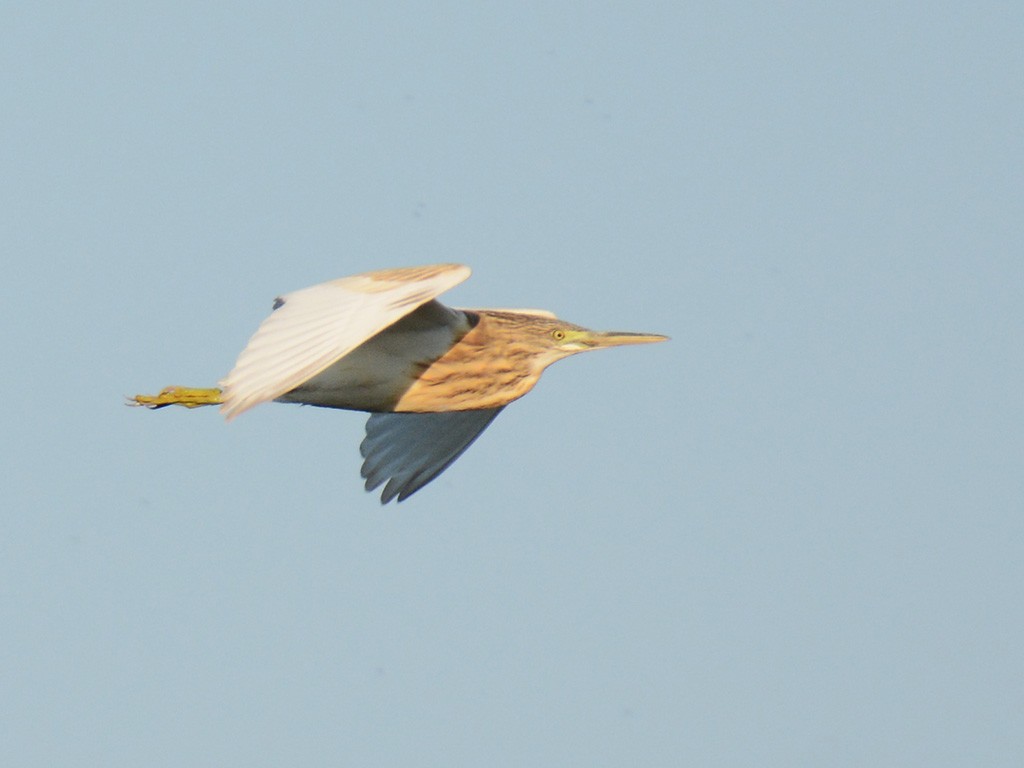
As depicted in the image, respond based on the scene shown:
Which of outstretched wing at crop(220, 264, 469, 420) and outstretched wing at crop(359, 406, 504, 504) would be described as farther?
outstretched wing at crop(359, 406, 504, 504)

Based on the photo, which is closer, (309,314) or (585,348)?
(309,314)

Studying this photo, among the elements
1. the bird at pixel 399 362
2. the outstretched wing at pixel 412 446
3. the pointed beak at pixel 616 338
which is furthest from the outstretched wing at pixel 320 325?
the outstretched wing at pixel 412 446

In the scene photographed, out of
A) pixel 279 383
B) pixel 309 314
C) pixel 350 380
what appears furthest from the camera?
pixel 350 380

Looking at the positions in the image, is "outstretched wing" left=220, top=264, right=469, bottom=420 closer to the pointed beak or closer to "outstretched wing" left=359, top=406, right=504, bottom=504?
the pointed beak

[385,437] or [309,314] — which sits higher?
[309,314]

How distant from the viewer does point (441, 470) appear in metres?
17.7

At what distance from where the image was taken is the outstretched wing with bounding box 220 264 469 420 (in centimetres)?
1250

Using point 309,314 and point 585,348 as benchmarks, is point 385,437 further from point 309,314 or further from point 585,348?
point 309,314

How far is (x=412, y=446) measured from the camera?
57.9 feet

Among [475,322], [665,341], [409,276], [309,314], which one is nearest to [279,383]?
[309,314]

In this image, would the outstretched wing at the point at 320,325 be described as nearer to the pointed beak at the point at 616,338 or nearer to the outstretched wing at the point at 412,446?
the pointed beak at the point at 616,338

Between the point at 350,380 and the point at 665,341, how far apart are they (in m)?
2.77

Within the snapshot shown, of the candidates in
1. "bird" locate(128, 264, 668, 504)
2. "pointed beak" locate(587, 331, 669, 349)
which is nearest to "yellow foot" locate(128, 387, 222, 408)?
"bird" locate(128, 264, 668, 504)

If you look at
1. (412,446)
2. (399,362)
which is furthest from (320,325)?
(412,446)
